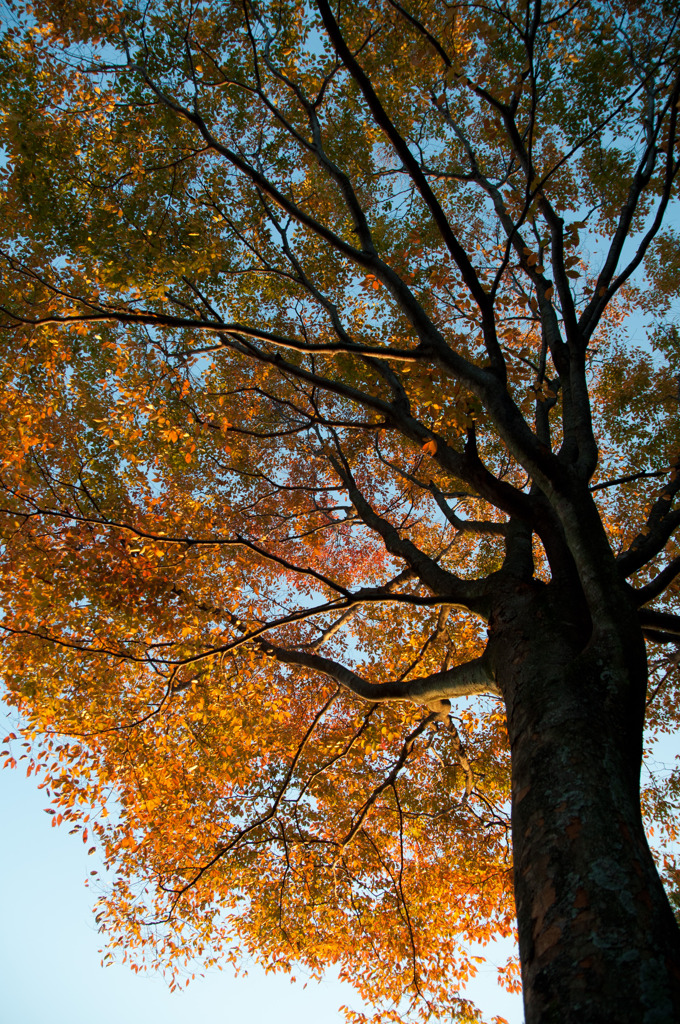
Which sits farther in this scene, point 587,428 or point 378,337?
point 378,337

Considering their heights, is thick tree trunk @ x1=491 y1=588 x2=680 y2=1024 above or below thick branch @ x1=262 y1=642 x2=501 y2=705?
below

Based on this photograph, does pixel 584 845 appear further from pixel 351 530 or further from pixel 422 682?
pixel 351 530

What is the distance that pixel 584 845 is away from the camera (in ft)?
6.79

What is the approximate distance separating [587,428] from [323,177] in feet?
20.6

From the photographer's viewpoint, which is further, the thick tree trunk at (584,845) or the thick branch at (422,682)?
the thick branch at (422,682)

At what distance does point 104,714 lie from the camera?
505cm

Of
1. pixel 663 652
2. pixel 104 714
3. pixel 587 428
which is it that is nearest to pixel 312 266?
pixel 587 428

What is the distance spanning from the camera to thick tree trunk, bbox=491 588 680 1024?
1.67m

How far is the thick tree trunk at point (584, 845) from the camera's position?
167 centimetres

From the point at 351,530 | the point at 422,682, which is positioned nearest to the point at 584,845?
the point at 422,682

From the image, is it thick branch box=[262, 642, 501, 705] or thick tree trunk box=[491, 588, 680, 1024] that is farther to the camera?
thick branch box=[262, 642, 501, 705]

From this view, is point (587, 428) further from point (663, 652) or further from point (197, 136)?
point (197, 136)

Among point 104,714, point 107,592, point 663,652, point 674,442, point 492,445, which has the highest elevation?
point 492,445

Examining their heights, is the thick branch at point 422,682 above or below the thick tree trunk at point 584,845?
above
